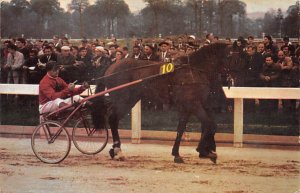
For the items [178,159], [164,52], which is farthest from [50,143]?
[164,52]

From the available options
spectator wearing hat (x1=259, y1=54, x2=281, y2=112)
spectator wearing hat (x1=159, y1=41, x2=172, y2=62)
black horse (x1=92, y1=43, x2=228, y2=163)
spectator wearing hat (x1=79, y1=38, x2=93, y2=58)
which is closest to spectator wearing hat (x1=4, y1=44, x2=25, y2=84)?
spectator wearing hat (x1=79, y1=38, x2=93, y2=58)

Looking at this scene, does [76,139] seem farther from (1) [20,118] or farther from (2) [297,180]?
(2) [297,180]

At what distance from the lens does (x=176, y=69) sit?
16.0ft

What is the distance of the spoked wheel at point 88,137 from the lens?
200 inches

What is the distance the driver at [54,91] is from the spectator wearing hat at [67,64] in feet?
0.13

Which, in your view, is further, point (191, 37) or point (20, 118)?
point (20, 118)

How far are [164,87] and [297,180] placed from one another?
4.51 feet

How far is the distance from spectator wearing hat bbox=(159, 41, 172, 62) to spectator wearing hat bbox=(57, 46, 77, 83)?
2.57ft

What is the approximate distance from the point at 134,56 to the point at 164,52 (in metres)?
0.31

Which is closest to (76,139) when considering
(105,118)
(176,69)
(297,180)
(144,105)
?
(105,118)

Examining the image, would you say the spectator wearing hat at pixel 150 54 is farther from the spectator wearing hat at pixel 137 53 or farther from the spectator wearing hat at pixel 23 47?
the spectator wearing hat at pixel 23 47

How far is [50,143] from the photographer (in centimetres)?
521


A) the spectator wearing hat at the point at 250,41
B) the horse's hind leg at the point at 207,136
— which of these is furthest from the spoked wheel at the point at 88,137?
the spectator wearing hat at the point at 250,41

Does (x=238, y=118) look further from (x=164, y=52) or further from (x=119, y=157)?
(x=119, y=157)
